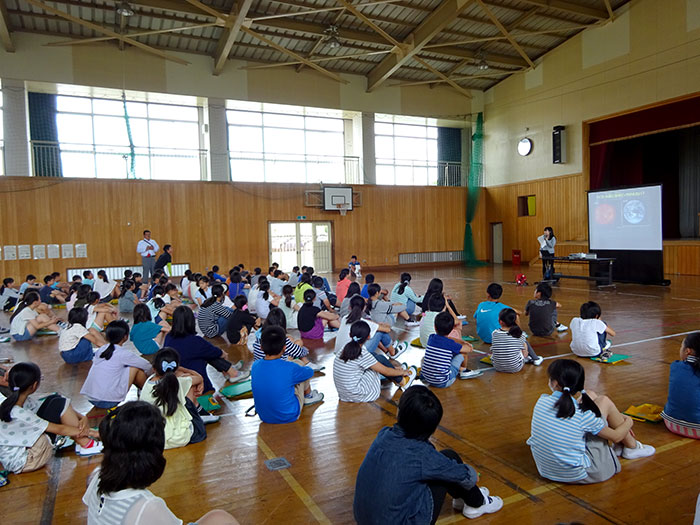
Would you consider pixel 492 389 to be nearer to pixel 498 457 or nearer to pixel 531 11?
pixel 498 457

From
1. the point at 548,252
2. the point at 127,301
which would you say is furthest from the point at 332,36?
the point at 127,301

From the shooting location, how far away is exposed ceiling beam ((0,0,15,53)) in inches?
526

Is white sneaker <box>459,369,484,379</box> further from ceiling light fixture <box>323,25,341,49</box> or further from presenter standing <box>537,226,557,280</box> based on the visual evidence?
ceiling light fixture <box>323,25,341,49</box>

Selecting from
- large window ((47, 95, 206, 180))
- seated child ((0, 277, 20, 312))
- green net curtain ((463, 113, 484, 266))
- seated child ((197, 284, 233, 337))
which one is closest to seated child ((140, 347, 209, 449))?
seated child ((197, 284, 233, 337))

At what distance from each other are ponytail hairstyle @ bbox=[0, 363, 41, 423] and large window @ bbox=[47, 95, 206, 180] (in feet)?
48.6

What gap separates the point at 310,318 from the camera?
7.22 metres

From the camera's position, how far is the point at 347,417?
419 cm

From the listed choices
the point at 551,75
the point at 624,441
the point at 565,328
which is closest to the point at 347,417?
the point at 624,441

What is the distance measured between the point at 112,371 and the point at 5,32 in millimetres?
14480

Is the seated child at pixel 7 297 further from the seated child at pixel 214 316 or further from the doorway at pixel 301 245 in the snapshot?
the doorway at pixel 301 245

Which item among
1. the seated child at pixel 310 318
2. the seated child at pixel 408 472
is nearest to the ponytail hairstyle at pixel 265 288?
the seated child at pixel 310 318

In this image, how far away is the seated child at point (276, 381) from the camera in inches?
156

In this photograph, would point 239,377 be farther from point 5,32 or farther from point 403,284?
point 5,32

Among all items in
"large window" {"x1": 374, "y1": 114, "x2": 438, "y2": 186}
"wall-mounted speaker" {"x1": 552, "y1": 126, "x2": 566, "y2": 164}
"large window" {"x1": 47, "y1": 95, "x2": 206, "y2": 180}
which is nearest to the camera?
"large window" {"x1": 47, "y1": 95, "x2": 206, "y2": 180}
